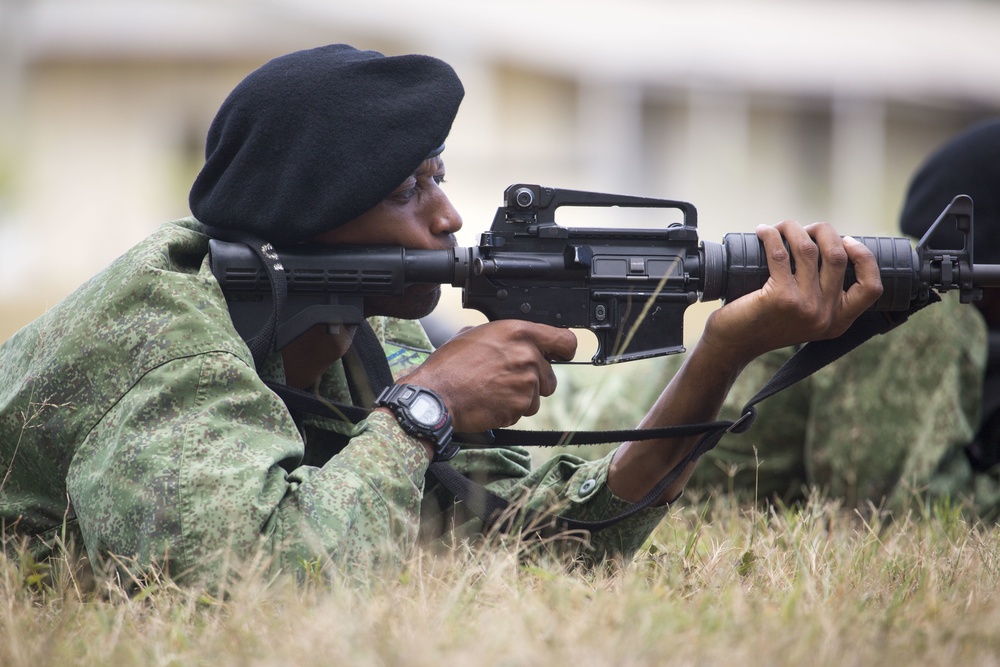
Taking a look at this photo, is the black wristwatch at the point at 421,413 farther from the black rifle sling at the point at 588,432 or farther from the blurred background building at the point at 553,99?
the blurred background building at the point at 553,99

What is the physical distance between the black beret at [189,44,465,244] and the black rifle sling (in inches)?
17.5

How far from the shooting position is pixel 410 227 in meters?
2.91

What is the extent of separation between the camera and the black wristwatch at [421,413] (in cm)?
262

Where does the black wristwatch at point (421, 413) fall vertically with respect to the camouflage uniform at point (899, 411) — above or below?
above

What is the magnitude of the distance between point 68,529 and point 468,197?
10911mm

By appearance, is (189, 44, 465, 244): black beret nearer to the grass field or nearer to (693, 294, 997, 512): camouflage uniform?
the grass field

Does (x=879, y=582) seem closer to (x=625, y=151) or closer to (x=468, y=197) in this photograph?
(x=468, y=197)

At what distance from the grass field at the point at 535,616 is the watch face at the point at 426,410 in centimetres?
31

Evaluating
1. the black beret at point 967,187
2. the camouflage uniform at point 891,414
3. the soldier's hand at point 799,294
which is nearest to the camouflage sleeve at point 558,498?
the soldier's hand at point 799,294

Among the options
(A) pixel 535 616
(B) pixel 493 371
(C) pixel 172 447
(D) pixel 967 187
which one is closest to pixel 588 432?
(B) pixel 493 371

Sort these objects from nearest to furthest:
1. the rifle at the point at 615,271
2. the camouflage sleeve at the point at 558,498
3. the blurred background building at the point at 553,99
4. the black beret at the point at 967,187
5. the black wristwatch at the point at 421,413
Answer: the black wristwatch at the point at 421,413 < the rifle at the point at 615,271 < the camouflage sleeve at the point at 558,498 < the black beret at the point at 967,187 < the blurred background building at the point at 553,99

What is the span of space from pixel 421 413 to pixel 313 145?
677 mm

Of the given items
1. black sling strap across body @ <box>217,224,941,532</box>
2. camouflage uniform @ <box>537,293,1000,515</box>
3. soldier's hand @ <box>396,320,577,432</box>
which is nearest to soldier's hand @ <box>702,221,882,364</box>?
black sling strap across body @ <box>217,224,941,532</box>

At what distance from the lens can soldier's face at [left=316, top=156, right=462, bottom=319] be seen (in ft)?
9.41
